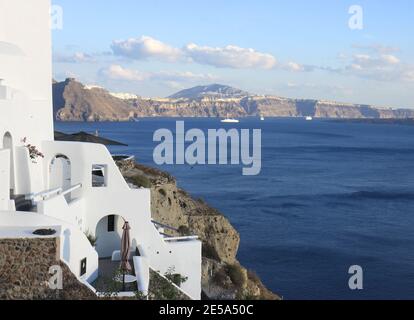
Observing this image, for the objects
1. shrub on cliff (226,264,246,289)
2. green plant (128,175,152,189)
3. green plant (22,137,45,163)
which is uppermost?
green plant (22,137,45,163)

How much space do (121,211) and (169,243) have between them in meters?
2.05

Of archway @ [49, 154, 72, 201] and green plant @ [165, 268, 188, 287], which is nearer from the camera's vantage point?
green plant @ [165, 268, 188, 287]

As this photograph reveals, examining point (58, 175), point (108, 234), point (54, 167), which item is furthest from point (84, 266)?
point (54, 167)

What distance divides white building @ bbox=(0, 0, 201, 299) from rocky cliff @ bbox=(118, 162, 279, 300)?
22.3ft

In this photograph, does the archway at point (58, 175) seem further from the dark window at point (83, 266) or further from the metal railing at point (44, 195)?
the dark window at point (83, 266)

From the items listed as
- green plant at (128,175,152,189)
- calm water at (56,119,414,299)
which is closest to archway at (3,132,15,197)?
green plant at (128,175,152,189)

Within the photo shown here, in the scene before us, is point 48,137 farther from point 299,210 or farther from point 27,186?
point 299,210

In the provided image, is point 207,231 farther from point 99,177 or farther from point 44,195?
point 44,195

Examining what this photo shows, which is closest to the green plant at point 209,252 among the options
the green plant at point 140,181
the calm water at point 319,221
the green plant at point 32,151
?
the green plant at point 140,181

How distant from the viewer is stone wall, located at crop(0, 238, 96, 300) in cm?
1150

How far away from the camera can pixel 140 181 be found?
30.6 m

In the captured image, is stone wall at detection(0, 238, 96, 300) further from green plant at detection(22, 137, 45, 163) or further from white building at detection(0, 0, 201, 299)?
green plant at detection(22, 137, 45, 163)

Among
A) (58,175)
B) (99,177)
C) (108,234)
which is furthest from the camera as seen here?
(99,177)

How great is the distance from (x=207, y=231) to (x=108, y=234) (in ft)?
55.0
